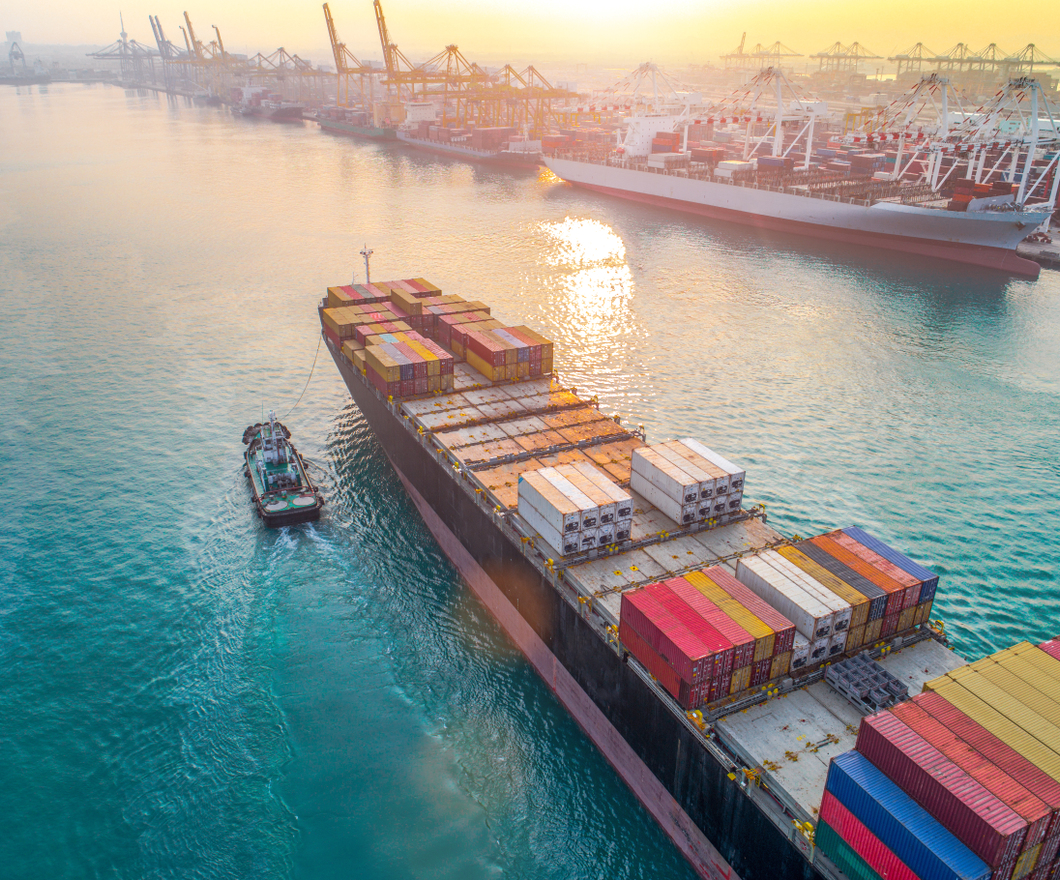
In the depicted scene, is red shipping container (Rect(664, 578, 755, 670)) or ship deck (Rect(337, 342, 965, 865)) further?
red shipping container (Rect(664, 578, 755, 670))

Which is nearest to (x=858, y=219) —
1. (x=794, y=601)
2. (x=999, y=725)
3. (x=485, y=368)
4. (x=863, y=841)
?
(x=485, y=368)

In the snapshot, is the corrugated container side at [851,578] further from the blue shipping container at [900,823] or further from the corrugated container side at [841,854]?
the corrugated container side at [841,854]

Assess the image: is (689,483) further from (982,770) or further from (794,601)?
(982,770)

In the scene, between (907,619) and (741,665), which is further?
(907,619)

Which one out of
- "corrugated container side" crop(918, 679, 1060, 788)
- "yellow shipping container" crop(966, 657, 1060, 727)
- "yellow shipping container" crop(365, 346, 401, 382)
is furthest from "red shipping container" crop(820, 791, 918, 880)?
"yellow shipping container" crop(365, 346, 401, 382)

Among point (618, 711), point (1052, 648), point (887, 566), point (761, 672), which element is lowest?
point (618, 711)

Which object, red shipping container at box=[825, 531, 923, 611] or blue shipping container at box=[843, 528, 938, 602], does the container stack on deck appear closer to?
red shipping container at box=[825, 531, 923, 611]
